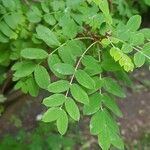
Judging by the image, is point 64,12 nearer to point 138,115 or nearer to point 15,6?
point 15,6

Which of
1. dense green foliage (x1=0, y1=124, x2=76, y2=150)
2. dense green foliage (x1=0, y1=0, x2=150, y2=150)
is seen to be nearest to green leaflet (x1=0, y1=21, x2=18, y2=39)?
dense green foliage (x1=0, y1=0, x2=150, y2=150)

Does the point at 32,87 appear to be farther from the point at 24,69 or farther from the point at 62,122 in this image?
the point at 62,122

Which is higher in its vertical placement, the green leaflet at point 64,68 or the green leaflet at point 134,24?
the green leaflet at point 64,68

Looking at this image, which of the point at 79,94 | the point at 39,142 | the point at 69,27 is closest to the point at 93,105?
the point at 79,94

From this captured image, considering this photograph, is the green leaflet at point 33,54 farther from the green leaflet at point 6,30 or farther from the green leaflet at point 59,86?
the green leaflet at point 6,30

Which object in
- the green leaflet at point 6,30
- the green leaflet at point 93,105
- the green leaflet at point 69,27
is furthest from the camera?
the green leaflet at point 6,30

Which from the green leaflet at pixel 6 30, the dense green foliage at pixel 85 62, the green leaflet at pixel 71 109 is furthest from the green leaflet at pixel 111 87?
the green leaflet at pixel 6 30
